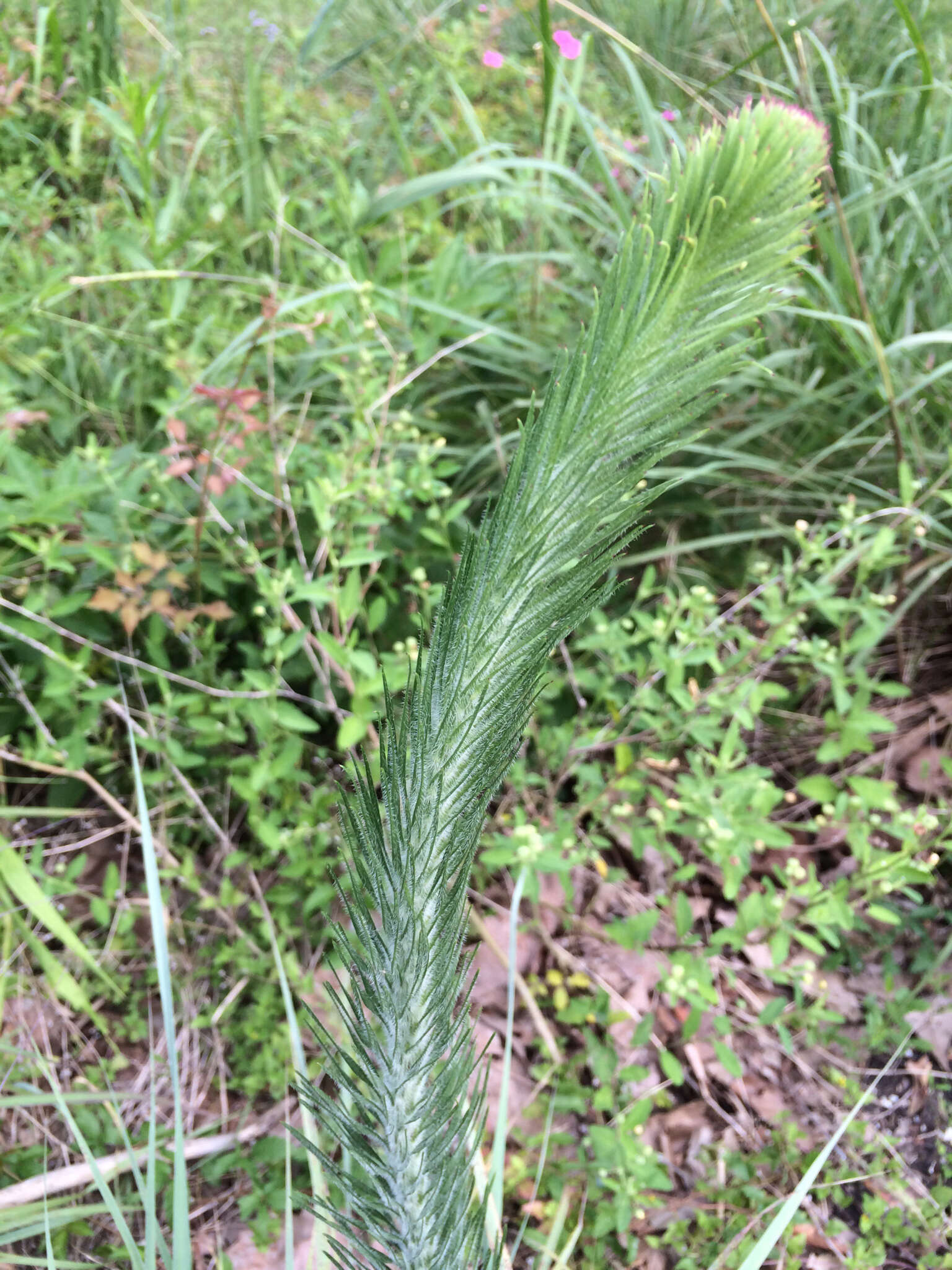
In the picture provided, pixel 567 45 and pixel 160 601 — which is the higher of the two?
pixel 567 45

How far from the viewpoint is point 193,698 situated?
1425mm

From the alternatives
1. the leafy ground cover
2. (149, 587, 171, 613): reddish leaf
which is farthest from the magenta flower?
(149, 587, 171, 613): reddish leaf

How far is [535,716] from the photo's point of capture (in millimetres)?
1698

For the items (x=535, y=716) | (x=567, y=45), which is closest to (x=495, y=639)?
(x=535, y=716)

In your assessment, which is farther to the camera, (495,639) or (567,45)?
(567,45)

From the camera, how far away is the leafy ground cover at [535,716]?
1.33 meters

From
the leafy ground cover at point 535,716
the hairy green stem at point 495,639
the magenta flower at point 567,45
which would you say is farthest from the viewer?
the magenta flower at point 567,45

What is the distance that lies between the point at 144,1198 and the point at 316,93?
334cm

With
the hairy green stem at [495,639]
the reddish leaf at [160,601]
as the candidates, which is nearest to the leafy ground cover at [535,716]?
the reddish leaf at [160,601]

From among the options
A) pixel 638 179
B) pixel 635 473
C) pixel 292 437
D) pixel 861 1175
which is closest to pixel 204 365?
pixel 292 437

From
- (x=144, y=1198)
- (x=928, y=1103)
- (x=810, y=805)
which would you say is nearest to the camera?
(x=144, y=1198)

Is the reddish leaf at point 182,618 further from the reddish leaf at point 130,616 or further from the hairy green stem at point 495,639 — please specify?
the hairy green stem at point 495,639

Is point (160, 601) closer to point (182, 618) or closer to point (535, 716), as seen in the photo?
point (182, 618)

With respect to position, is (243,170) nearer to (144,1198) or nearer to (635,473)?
(635,473)
